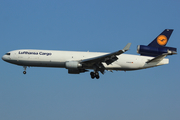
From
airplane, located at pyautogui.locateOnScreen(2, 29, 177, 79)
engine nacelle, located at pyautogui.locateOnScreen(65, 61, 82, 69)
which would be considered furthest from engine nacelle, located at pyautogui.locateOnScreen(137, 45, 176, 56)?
engine nacelle, located at pyautogui.locateOnScreen(65, 61, 82, 69)

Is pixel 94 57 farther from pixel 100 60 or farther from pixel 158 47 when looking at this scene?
pixel 158 47

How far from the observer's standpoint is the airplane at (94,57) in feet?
139

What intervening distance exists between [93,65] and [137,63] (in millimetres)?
7311

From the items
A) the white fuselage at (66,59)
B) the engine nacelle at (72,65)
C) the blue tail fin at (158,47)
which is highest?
the blue tail fin at (158,47)

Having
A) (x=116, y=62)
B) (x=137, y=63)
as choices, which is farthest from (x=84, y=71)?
(x=137, y=63)

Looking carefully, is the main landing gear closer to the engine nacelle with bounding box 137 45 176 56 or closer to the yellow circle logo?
the engine nacelle with bounding box 137 45 176 56

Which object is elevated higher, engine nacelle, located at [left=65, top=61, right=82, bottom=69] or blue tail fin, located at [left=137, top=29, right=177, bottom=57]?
blue tail fin, located at [left=137, top=29, right=177, bottom=57]

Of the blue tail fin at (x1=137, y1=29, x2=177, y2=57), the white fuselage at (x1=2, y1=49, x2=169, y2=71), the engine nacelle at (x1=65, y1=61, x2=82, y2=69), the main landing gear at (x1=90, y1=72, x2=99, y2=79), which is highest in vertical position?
the blue tail fin at (x1=137, y1=29, x2=177, y2=57)

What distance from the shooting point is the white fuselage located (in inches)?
1708

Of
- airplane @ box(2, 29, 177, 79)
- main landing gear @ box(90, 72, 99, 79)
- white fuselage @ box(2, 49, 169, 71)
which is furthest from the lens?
main landing gear @ box(90, 72, 99, 79)

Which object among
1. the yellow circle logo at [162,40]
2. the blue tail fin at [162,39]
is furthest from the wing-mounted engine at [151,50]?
the yellow circle logo at [162,40]

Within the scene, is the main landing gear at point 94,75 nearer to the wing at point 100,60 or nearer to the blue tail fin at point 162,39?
the wing at point 100,60

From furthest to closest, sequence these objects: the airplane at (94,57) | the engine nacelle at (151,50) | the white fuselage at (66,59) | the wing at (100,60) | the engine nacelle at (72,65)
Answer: the white fuselage at (66,59) < the engine nacelle at (151,50) < the airplane at (94,57) < the engine nacelle at (72,65) < the wing at (100,60)

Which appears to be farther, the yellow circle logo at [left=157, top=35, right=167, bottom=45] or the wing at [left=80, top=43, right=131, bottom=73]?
the yellow circle logo at [left=157, top=35, right=167, bottom=45]
